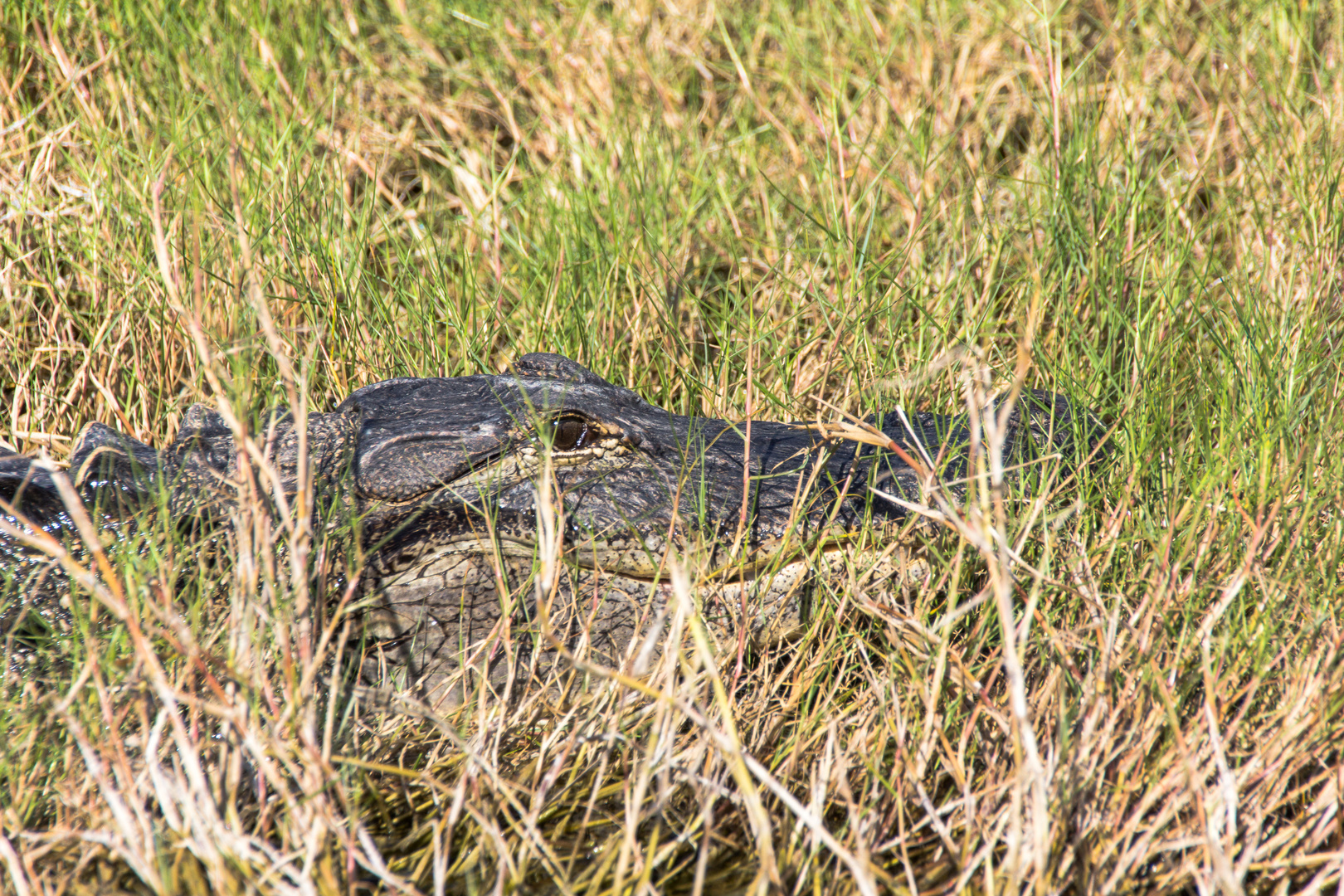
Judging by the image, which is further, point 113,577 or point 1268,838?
point 1268,838

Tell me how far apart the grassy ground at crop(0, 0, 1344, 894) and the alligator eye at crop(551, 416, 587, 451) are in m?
0.53

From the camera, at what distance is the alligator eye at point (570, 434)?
7.58 ft

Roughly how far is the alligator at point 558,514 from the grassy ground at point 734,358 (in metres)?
0.12

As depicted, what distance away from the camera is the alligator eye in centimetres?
231

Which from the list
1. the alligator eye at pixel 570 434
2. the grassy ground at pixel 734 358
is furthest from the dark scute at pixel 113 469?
the alligator eye at pixel 570 434

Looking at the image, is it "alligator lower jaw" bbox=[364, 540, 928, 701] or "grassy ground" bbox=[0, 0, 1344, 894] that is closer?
"grassy ground" bbox=[0, 0, 1344, 894]

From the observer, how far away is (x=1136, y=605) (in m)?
2.08

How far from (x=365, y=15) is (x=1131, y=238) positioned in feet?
10.3

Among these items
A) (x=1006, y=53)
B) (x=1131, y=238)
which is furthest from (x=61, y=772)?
(x=1006, y=53)

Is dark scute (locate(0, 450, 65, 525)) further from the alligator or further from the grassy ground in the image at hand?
Result: the grassy ground

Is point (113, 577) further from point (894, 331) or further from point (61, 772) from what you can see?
point (894, 331)

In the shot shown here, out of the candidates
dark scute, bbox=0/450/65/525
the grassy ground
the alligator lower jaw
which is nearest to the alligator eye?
the alligator lower jaw

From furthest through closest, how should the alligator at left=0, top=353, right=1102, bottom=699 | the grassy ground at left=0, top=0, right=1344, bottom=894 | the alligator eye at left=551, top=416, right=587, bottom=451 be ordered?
the alligator eye at left=551, top=416, right=587, bottom=451 → the alligator at left=0, top=353, right=1102, bottom=699 → the grassy ground at left=0, top=0, right=1344, bottom=894

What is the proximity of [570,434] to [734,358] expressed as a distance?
3.40ft
